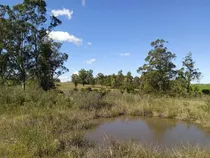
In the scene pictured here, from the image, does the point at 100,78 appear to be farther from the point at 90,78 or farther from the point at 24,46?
the point at 24,46

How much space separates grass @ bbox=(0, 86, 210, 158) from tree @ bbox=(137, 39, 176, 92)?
10.4 metres

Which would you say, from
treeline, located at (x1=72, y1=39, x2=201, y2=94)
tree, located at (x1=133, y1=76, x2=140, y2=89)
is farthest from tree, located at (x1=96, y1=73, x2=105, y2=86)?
treeline, located at (x1=72, y1=39, x2=201, y2=94)

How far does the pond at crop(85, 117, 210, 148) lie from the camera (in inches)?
360

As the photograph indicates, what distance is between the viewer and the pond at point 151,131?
30.0 feet

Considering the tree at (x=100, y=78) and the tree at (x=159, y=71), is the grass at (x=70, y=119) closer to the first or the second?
the tree at (x=159, y=71)

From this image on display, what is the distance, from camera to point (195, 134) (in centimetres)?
1048

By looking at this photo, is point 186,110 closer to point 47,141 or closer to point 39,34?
point 47,141

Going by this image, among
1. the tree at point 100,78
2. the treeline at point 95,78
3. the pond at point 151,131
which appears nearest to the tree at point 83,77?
the treeline at point 95,78

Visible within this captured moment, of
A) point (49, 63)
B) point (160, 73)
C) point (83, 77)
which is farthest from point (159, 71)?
point (83, 77)

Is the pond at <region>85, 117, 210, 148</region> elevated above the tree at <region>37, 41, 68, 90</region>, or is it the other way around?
the tree at <region>37, 41, 68, 90</region>

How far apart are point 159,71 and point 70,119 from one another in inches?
749

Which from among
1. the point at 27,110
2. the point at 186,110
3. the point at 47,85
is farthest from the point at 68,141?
the point at 47,85

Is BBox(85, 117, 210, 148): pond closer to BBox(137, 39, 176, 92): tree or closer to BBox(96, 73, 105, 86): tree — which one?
BBox(137, 39, 176, 92): tree

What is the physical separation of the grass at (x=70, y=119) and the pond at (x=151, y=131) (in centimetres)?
66
